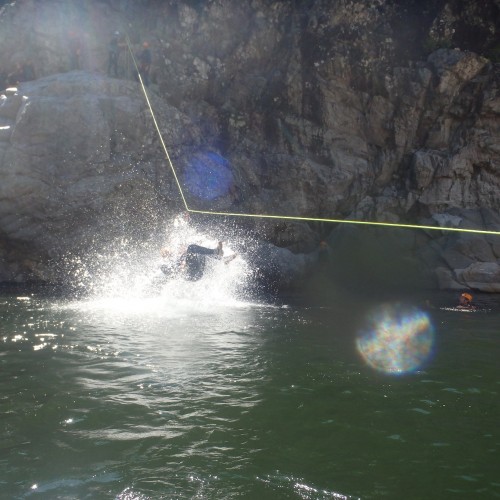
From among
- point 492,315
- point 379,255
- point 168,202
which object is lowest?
point 492,315

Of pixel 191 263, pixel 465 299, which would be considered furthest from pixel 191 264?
pixel 465 299

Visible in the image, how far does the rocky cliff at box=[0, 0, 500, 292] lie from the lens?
22.2 meters

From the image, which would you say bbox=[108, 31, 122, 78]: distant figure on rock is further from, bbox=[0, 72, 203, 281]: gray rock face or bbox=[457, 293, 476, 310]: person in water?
bbox=[457, 293, 476, 310]: person in water

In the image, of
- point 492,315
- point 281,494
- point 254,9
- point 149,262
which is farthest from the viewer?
point 254,9

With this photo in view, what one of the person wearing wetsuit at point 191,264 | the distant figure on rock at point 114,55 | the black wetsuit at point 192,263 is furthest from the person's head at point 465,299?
the distant figure on rock at point 114,55

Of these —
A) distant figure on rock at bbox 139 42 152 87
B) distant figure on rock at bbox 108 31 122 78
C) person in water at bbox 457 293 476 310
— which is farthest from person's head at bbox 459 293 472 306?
distant figure on rock at bbox 108 31 122 78

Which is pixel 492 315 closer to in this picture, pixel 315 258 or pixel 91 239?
pixel 315 258

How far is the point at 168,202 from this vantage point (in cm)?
2173

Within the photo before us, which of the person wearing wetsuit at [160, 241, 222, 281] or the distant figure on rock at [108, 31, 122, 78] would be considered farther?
the distant figure on rock at [108, 31, 122, 78]

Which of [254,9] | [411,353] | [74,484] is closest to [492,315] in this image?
[411,353]

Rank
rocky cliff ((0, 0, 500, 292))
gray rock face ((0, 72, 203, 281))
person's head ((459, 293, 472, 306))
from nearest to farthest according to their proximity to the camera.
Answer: person's head ((459, 293, 472, 306)), gray rock face ((0, 72, 203, 281)), rocky cliff ((0, 0, 500, 292))

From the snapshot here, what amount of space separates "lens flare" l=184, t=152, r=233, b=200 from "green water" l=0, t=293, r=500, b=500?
1212 centimetres

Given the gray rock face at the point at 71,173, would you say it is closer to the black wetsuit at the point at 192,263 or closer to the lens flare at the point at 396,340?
the black wetsuit at the point at 192,263

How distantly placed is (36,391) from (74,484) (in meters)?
2.71
